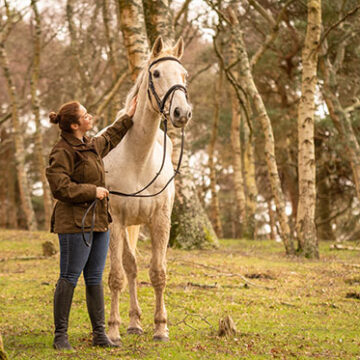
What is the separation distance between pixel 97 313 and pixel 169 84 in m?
2.10

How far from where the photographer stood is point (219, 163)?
2773cm

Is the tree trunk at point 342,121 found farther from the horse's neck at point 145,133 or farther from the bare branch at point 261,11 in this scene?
the horse's neck at point 145,133

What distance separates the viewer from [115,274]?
5.24 meters

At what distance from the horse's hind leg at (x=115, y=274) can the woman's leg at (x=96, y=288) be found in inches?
11.3

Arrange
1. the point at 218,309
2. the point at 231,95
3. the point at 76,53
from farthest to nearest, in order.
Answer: the point at 231,95, the point at 76,53, the point at 218,309

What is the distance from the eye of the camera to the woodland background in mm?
11695

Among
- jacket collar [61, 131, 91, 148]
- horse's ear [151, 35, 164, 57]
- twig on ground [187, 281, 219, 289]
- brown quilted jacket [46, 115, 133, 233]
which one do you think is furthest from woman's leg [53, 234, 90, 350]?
twig on ground [187, 281, 219, 289]

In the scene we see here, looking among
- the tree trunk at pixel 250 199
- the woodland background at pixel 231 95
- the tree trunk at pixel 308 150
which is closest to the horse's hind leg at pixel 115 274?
the woodland background at pixel 231 95

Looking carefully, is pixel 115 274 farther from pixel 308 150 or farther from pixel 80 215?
pixel 308 150

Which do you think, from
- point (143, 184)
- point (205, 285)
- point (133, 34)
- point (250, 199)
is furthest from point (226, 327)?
point (250, 199)

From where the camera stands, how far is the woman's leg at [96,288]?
4.70 meters

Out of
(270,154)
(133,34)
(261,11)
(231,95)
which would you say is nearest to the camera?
(133,34)

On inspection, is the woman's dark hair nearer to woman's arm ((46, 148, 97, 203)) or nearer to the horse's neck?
woman's arm ((46, 148, 97, 203))

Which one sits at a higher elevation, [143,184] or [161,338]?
[143,184]
